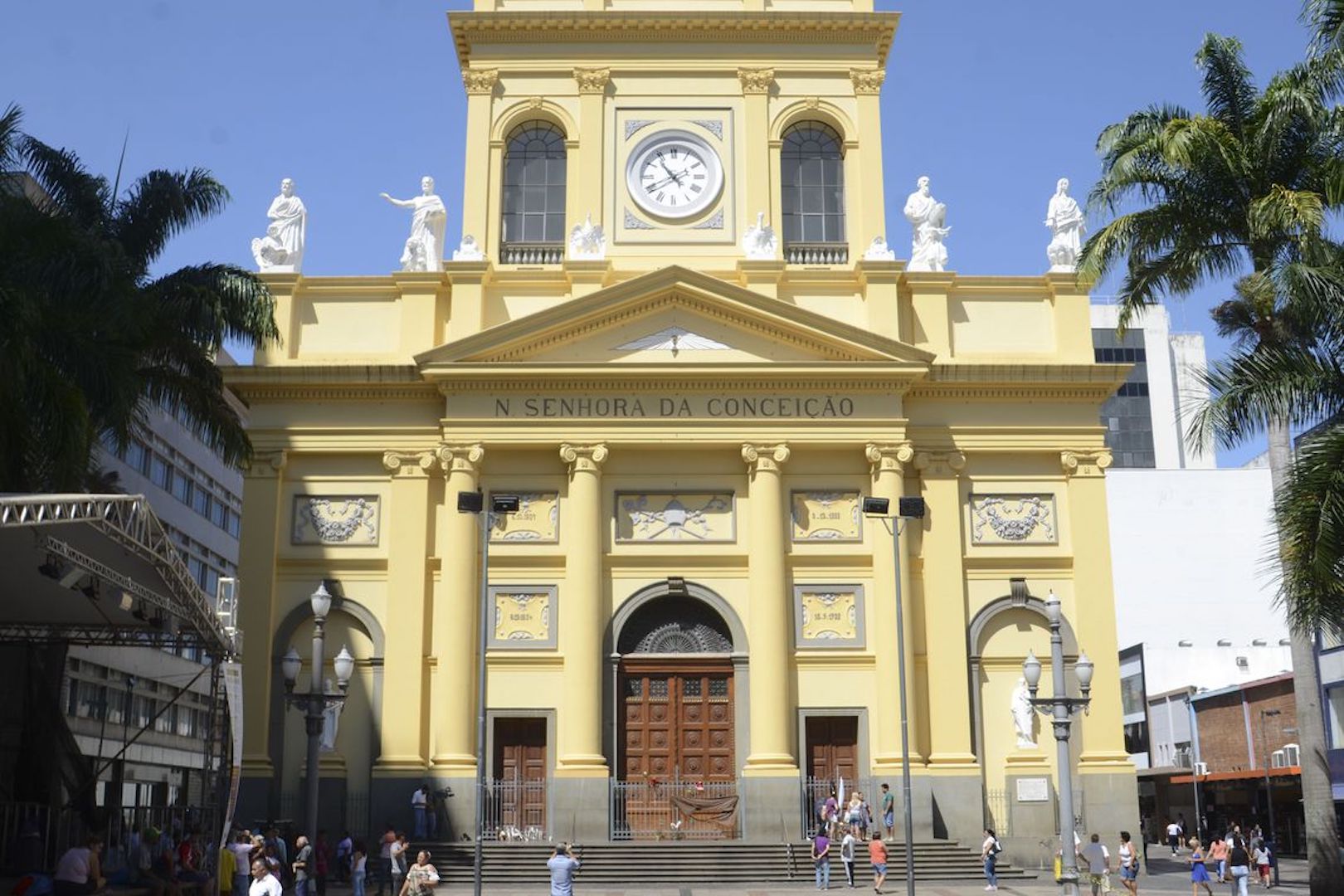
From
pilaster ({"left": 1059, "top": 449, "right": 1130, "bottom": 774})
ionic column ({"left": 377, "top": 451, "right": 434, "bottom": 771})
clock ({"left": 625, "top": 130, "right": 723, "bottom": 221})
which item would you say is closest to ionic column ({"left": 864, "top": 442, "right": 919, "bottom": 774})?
pilaster ({"left": 1059, "top": 449, "right": 1130, "bottom": 774})

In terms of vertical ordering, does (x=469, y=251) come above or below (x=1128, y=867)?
above

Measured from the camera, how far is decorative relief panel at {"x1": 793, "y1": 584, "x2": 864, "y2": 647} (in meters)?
33.4

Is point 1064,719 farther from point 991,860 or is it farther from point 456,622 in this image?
point 456,622

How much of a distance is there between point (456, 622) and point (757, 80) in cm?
1536

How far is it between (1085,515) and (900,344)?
5.89m

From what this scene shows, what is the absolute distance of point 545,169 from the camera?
3744 cm

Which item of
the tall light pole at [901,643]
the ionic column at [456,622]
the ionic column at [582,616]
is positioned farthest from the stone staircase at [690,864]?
the ionic column at [456,622]

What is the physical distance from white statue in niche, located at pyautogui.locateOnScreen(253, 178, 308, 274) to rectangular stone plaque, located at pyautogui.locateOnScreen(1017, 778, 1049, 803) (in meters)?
20.5

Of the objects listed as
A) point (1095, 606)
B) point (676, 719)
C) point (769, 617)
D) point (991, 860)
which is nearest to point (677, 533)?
point (769, 617)

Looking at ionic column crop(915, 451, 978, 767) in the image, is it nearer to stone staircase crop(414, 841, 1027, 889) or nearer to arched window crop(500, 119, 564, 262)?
stone staircase crop(414, 841, 1027, 889)

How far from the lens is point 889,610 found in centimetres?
3269

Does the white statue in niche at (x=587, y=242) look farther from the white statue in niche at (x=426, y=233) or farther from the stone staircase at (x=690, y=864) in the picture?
the stone staircase at (x=690, y=864)

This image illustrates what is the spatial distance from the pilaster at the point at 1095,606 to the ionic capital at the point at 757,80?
11652mm

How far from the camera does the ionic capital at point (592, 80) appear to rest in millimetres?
37156
